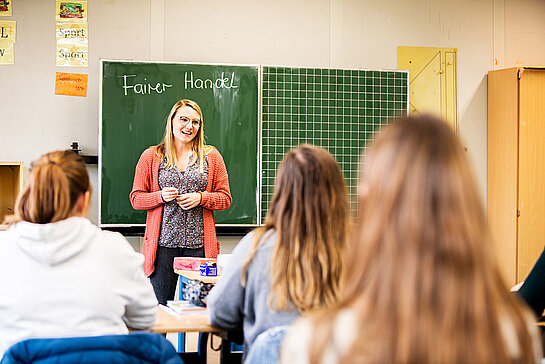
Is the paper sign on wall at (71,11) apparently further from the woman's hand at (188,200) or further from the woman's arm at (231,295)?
the woman's arm at (231,295)

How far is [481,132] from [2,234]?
4.24 metres

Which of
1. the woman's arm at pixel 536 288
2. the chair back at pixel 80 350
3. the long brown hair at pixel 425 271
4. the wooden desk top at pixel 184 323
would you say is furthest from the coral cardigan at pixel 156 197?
the long brown hair at pixel 425 271

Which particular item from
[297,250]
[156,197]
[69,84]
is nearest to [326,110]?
[156,197]

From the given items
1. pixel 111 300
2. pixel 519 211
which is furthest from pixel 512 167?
pixel 111 300

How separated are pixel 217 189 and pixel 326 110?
1331 mm

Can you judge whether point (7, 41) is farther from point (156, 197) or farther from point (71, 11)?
point (156, 197)

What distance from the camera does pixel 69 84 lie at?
14.9 ft

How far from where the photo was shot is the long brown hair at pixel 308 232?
5.71ft

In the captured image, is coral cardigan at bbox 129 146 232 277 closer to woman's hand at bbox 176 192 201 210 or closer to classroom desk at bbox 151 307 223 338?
woman's hand at bbox 176 192 201 210

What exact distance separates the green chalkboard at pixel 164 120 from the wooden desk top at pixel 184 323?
2348 millimetres

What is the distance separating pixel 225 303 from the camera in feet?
6.25

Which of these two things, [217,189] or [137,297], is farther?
[217,189]

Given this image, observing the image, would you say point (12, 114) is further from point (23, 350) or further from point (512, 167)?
point (512, 167)

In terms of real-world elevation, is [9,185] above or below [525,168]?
below
